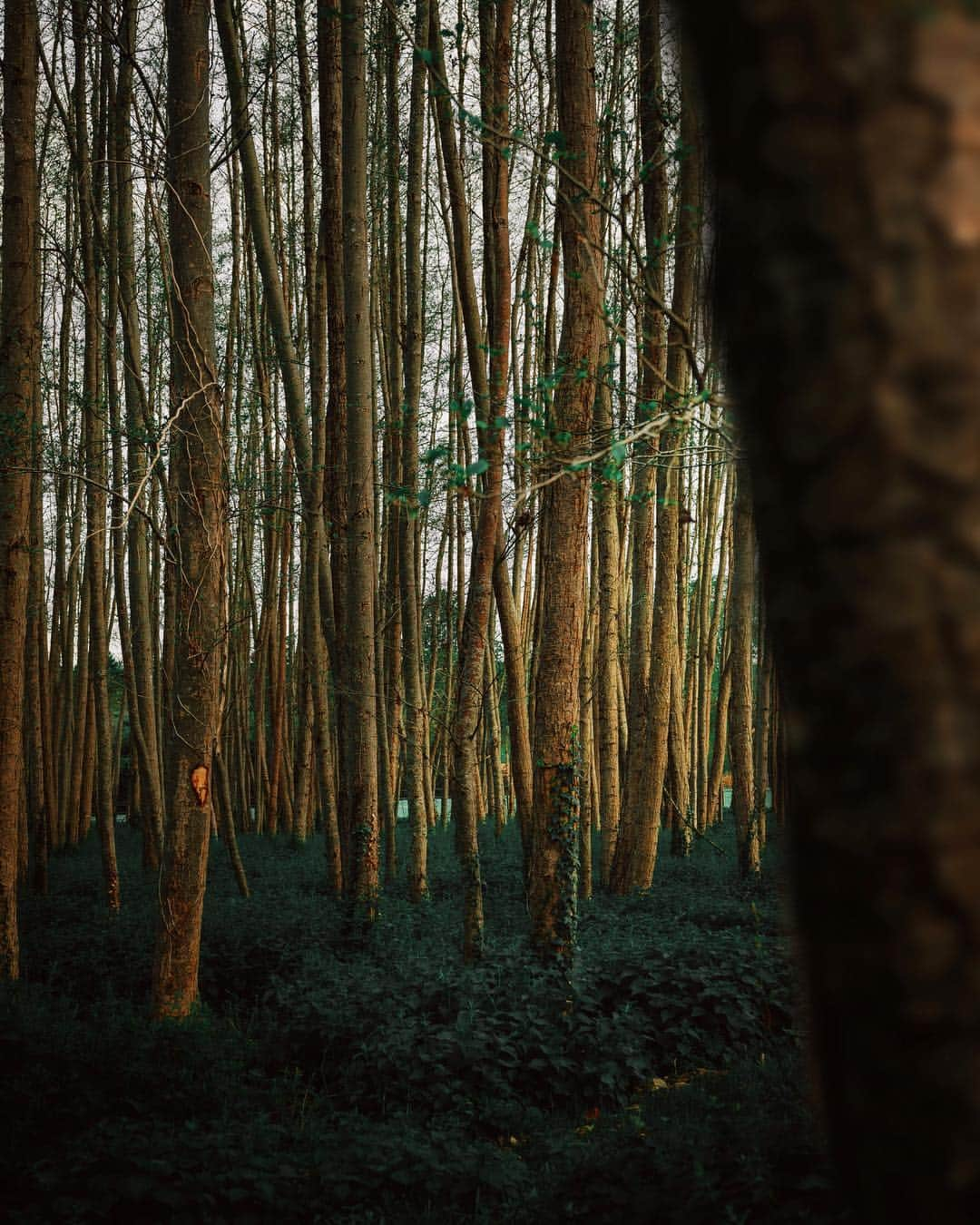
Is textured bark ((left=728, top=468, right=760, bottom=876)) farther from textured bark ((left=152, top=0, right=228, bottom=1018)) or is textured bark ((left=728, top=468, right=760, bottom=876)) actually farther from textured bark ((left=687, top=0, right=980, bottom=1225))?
textured bark ((left=687, top=0, right=980, bottom=1225))

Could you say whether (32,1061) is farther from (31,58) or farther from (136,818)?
(136,818)

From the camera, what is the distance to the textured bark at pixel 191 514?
5594 mm

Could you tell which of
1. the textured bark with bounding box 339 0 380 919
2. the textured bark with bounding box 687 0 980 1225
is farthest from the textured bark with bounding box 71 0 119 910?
the textured bark with bounding box 687 0 980 1225

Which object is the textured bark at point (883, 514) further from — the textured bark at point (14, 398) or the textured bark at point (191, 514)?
the textured bark at point (14, 398)

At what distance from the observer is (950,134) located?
1.46 feet

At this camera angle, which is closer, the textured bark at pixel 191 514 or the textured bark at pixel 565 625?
the textured bark at pixel 191 514

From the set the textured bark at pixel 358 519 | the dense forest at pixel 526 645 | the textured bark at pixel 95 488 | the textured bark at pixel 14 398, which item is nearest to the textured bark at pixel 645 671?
the dense forest at pixel 526 645

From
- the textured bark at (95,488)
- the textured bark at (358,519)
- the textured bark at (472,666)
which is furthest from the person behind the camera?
the textured bark at (95,488)

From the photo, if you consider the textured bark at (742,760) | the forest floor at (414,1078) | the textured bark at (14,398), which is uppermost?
the textured bark at (14,398)

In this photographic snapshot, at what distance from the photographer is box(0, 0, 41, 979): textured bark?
6082 millimetres

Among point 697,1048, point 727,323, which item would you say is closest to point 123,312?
point 697,1048

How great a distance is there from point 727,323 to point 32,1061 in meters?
5.66

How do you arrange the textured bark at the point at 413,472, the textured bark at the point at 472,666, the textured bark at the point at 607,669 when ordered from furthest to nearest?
1. the textured bark at the point at 413,472
2. the textured bark at the point at 607,669
3. the textured bark at the point at 472,666

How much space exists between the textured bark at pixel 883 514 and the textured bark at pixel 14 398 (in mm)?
6369
